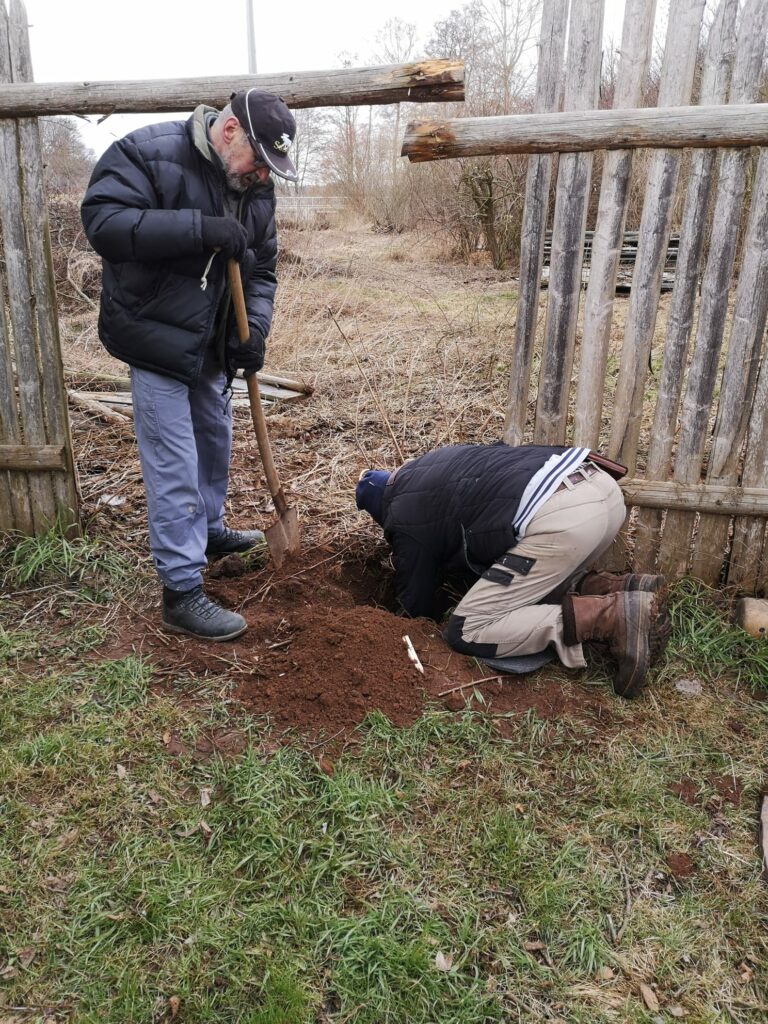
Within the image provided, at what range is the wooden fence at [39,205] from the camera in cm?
369

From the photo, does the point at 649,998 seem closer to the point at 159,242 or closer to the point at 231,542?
the point at 231,542

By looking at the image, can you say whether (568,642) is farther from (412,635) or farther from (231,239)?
(231,239)

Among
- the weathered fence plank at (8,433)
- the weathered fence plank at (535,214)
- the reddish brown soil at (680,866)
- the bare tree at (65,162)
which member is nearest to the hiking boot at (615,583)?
the weathered fence plank at (535,214)

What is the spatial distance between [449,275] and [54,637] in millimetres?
10467

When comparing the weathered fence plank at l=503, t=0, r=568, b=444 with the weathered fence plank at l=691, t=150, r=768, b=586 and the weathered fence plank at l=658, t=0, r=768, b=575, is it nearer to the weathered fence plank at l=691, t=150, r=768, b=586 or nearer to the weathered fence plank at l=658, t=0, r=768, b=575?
the weathered fence plank at l=658, t=0, r=768, b=575

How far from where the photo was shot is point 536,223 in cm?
383

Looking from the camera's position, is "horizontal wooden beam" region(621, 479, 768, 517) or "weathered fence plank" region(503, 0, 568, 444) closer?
"weathered fence plank" region(503, 0, 568, 444)

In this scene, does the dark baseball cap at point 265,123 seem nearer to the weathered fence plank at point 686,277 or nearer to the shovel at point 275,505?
the shovel at point 275,505

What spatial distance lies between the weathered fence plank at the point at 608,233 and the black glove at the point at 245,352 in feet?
5.14

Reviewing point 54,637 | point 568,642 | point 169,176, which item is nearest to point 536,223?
point 169,176

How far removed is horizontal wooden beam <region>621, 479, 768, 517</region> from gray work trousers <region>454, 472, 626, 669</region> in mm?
491

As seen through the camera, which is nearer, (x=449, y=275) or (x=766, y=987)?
(x=766, y=987)

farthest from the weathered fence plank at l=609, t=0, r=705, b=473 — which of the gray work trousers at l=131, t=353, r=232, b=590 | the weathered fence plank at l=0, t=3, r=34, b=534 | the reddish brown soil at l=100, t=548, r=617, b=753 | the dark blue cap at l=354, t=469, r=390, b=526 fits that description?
the weathered fence plank at l=0, t=3, r=34, b=534

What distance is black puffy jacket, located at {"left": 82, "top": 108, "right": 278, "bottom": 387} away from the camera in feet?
10.7
